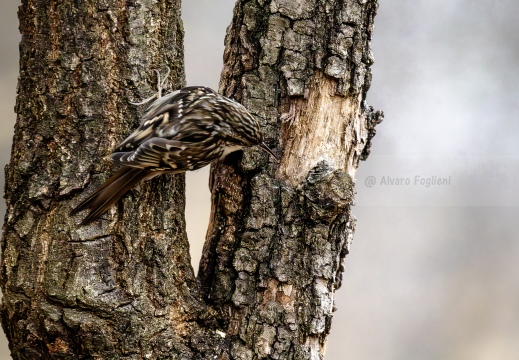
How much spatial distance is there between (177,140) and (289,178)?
397 millimetres

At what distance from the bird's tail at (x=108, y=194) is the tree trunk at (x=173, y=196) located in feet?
0.12

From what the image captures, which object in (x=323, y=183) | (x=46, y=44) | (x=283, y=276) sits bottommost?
(x=283, y=276)

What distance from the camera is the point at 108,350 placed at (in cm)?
205

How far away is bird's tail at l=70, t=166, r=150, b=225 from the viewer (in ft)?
6.68

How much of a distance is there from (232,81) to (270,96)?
152 mm

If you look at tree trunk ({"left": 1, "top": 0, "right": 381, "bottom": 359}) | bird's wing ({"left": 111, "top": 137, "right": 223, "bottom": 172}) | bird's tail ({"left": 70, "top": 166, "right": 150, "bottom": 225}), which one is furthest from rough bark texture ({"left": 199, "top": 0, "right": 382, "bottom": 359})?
bird's tail ({"left": 70, "top": 166, "right": 150, "bottom": 225})

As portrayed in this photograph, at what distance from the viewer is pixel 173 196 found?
2.21 meters

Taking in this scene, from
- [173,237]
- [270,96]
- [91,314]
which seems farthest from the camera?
[270,96]

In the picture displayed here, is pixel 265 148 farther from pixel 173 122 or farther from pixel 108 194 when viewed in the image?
pixel 108 194

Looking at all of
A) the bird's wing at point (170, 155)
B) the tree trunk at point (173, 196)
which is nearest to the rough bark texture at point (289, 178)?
the tree trunk at point (173, 196)

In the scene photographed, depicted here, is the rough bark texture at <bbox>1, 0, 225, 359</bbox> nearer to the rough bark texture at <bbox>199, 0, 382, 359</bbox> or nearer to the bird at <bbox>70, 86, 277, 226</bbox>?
the bird at <bbox>70, 86, 277, 226</bbox>

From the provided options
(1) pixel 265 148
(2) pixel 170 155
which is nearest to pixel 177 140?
(2) pixel 170 155

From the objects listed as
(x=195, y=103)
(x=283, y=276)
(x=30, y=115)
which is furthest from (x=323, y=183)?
(x=30, y=115)

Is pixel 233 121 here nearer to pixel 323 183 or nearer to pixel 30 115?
pixel 323 183
